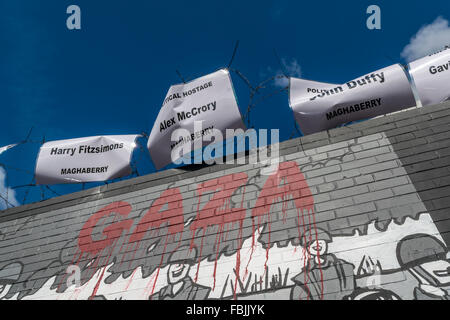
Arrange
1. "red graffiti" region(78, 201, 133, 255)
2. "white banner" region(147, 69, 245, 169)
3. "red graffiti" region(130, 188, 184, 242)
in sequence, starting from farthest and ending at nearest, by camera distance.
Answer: "white banner" region(147, 69, 245, 169)
"red graffiti" region(78, 201, 133, 255)
"red graffiti" region(130, 188, 184, 242)

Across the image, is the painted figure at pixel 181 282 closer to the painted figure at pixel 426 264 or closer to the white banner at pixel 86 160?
the painted figure at pixel 426 264

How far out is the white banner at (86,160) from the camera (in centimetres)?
654

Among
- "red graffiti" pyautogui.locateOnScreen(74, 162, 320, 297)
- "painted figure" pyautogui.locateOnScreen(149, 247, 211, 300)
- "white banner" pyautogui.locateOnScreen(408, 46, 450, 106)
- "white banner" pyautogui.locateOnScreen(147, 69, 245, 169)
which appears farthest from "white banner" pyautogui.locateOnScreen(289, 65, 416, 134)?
"painted figure" pyautogui.locateOnScreen(149, 247, 211, 300)

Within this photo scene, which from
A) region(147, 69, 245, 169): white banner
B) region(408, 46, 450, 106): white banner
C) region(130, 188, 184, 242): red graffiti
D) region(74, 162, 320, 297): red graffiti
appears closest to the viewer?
region(74, 162, 320, 297): red graffiti

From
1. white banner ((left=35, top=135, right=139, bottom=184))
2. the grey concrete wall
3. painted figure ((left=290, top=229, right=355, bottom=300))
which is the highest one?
white banner ((left=35, top=135, right=139, bottom=184))

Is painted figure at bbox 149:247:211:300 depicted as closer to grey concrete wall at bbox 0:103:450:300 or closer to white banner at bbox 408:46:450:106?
grey concrete wall at bbox 0:103:450:300

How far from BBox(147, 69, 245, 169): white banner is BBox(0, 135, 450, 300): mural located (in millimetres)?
795

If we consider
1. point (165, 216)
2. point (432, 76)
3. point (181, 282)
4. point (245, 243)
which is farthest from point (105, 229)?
point (432, 76)

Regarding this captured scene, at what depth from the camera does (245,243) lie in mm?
4496

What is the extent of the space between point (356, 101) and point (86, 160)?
201 inches

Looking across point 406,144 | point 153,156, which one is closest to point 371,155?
point 406,144

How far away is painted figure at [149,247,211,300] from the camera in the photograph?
4.15 meters
